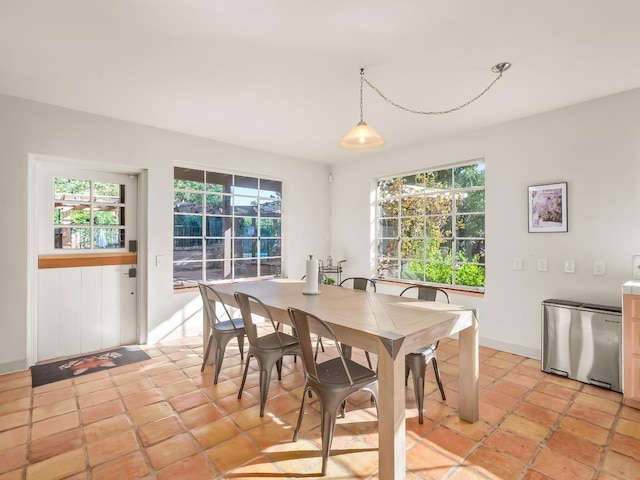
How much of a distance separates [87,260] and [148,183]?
1075 millimetres

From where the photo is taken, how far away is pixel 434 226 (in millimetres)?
4387

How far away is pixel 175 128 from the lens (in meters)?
3.88

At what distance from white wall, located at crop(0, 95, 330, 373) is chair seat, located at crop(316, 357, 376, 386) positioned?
2.68 meters

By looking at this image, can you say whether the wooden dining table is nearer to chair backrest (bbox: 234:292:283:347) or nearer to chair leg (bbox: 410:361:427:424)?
chair backrest (bbox: 234:292:283:347)

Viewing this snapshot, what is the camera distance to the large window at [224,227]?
13.7ft

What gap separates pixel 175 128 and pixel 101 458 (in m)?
3.31

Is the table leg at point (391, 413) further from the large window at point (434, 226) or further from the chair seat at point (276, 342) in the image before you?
the large window at point (434, 226)

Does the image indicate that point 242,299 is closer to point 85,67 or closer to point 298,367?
point 298,367

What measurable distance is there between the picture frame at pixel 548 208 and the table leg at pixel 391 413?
262 centimetres

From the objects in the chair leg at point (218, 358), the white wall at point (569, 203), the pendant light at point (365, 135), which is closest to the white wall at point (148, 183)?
the chair leg at point (218, 358)

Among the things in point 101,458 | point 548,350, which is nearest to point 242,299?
point 101,458

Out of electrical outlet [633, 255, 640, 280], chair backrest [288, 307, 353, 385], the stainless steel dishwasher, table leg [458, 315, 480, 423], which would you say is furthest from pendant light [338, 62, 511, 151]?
the stainless steel dishwasher

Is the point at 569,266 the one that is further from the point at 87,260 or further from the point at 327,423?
the point at 87,260

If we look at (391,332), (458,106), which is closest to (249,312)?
(391,332)
